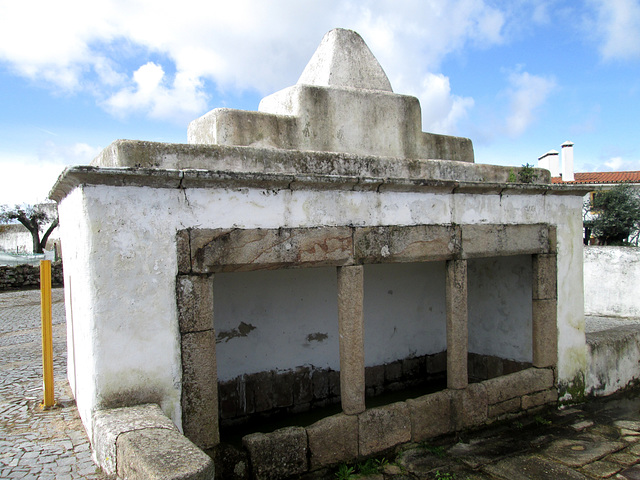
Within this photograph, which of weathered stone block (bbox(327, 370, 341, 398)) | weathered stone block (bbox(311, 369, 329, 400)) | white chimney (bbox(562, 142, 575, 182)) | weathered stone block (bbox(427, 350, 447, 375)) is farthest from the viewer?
white chimney (bbox(562, 142, 575, 182))

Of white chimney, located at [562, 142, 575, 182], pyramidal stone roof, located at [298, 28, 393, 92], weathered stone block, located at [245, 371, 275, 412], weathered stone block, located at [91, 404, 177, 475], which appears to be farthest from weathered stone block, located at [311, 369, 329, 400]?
white chimney, located at [562, 142, 575, 182]

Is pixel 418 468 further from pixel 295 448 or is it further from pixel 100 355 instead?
pixel 100 355

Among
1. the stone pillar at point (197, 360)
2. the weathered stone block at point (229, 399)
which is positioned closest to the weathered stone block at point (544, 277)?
the weathered stone block at point (229, 399)

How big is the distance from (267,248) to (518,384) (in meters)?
3.27

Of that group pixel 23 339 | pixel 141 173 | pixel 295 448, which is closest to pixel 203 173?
pixel 141 173

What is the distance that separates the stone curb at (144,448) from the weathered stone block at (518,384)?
11.2 feet

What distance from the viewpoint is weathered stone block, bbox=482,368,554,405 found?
509cm

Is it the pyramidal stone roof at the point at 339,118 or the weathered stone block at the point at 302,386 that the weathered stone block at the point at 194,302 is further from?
the weathered stone block at the point at 302,386

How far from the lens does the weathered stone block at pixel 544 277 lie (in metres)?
5.54

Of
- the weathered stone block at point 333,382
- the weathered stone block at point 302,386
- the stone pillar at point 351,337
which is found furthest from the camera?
the weathered stone block at point 333,382

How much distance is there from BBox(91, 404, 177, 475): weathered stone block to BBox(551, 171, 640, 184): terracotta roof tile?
882 inches

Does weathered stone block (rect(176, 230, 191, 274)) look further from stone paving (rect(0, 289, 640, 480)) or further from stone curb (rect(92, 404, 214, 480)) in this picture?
stone paving (rect(0, 289, 640, 480))

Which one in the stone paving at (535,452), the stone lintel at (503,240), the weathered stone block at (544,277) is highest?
the stone lintel at (503,240)

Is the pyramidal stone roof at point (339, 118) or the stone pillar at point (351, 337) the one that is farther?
the pyramidal stone roof at point (339, 118)
